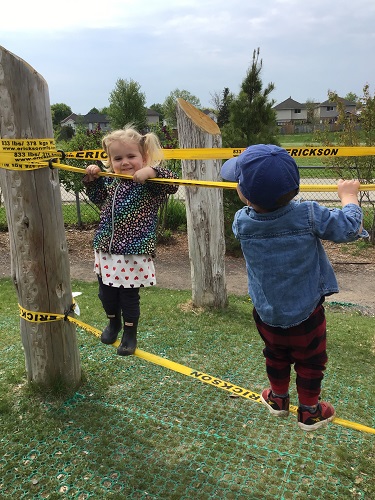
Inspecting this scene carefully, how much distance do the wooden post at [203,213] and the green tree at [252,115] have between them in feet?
10.1

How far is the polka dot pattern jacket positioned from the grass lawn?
131 cm

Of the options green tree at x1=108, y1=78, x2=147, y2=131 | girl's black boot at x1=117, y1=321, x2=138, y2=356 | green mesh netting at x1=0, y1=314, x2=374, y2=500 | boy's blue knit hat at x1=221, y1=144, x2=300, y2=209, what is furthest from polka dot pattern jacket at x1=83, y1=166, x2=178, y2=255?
green tree at x1=108, y1=78, x2=147, y2=131

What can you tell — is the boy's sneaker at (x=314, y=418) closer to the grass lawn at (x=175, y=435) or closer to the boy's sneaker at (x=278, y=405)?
the boy's sneaker at (x=278, y=405)

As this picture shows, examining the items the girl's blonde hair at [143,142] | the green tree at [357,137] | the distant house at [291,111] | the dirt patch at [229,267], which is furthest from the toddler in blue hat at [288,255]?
the distant house at [291,111]

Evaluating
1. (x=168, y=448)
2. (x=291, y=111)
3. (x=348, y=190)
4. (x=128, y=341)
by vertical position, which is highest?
(x=291, y=111)

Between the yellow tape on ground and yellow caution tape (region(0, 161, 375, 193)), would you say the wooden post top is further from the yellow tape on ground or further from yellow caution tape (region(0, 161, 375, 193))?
the yellow tape on ground

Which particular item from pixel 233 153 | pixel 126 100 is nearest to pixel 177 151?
pixel 233 153

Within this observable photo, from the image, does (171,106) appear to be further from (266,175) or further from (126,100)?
(266,175)

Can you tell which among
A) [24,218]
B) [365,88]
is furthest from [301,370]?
[365,88]

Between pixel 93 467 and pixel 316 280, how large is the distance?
184 cm

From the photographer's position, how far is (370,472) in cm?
279

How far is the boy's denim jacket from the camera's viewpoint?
1.79 m

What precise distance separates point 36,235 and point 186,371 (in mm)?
1373

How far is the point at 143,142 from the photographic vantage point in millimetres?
2645
